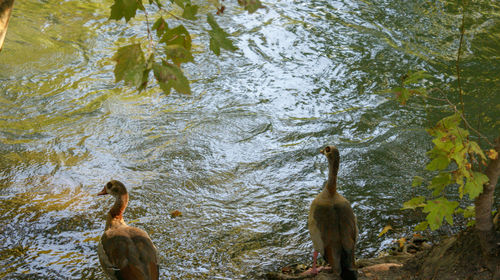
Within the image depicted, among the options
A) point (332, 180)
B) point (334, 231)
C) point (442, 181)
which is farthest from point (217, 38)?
point (332, 180)

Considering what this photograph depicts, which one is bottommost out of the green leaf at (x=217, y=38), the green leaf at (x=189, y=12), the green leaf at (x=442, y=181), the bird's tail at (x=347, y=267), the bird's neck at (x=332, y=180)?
the bird's tail at (x=347, y=267)

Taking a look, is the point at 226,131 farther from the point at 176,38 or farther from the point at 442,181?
the point at 176,38

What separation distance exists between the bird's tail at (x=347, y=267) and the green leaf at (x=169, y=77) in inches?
104

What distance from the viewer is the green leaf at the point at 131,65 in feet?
8.58

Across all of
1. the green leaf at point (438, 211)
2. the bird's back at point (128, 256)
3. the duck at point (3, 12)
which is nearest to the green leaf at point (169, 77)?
the duck at point (3, 12)

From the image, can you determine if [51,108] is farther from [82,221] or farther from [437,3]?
[437,3]

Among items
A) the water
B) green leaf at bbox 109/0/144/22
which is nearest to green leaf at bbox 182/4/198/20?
green leaf at bbox 109/0/144/22

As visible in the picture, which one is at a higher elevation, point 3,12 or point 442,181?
point 3,12

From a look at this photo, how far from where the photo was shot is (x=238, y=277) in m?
5.48

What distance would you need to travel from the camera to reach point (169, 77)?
2645mm

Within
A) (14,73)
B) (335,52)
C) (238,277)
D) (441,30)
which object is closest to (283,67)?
(335,52)

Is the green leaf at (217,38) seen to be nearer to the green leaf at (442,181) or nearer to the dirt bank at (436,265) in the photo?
the green leaf at (442,181)

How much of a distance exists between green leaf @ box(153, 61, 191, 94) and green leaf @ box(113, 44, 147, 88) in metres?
0.07

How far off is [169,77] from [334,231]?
2.76 metres
